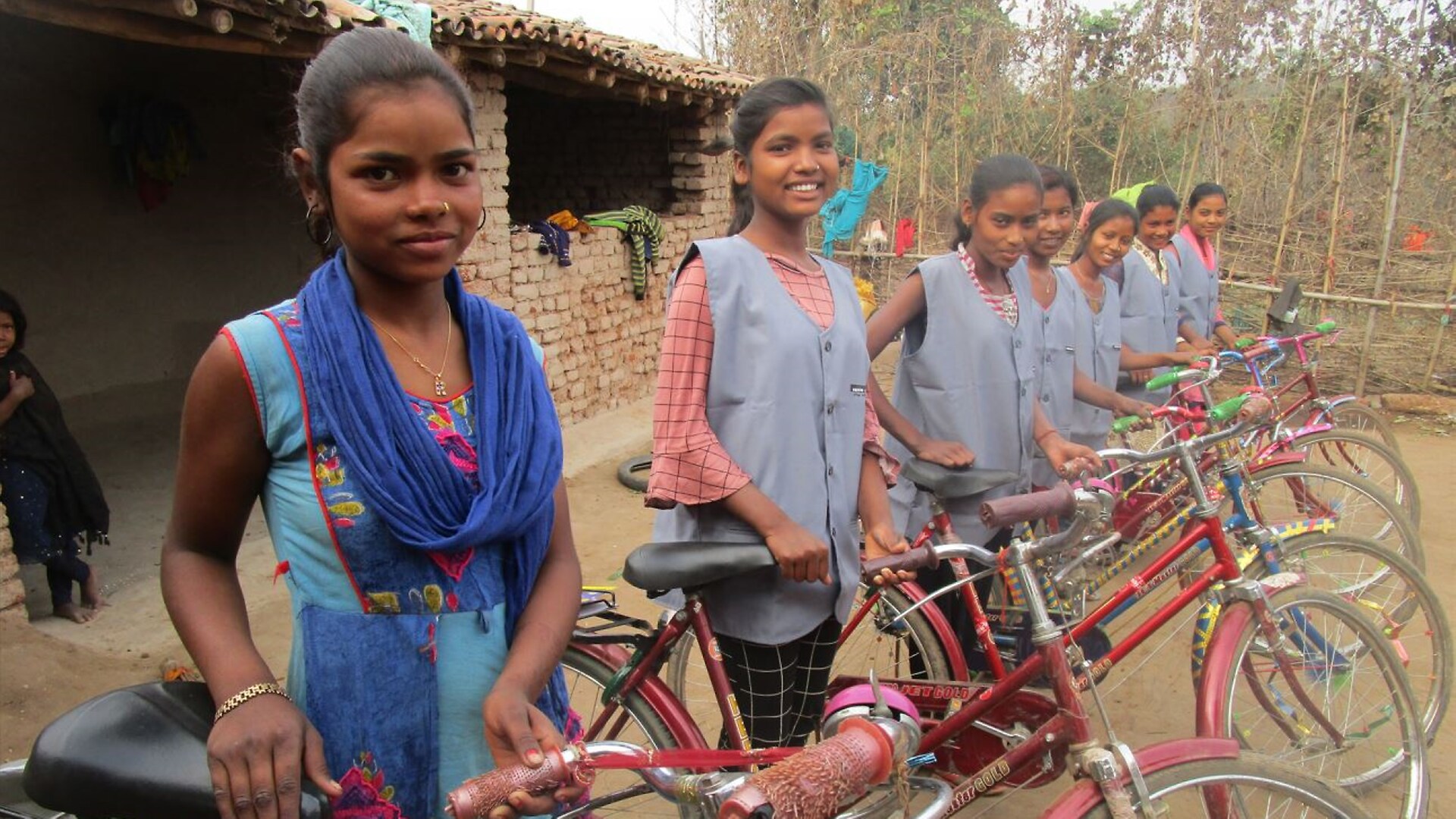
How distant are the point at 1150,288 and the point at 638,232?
13.6ft

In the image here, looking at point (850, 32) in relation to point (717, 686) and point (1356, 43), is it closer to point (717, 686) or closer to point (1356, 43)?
point (1356, 43)

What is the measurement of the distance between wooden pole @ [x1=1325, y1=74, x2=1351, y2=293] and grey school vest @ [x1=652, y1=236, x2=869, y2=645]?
788cm

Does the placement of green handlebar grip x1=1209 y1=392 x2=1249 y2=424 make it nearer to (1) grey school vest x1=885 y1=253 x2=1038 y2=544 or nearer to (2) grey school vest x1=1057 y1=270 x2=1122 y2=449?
(1) grey school vest x1=885 y1=253 x2=1038 y2=544

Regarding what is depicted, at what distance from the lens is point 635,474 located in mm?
6164

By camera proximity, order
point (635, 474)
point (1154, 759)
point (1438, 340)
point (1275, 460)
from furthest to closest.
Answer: point (1438, 340) → point (635, 474) → point (1275, 460) → point (1154, 759)

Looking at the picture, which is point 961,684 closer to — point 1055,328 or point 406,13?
point 1055,328

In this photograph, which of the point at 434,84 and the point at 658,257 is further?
the point at 658,257

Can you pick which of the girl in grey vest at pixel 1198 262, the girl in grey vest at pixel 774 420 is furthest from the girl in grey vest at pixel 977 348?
the girl in grey vest at pixel 1198 262

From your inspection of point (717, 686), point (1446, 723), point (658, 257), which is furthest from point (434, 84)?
point (658, 257)

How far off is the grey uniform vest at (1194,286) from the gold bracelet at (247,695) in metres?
4.82

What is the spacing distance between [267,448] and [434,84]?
1.51 ft

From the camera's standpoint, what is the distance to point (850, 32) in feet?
42.4

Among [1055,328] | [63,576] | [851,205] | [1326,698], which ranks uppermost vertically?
[851,205]

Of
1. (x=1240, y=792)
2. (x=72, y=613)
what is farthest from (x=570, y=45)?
(x=1240, y=792)
